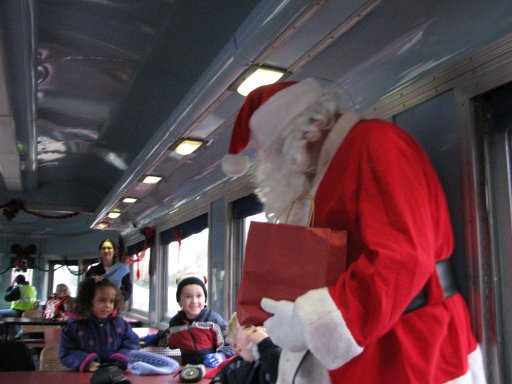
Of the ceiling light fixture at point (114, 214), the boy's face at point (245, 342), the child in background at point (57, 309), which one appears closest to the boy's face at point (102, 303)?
the boy's face at point (245, 342)

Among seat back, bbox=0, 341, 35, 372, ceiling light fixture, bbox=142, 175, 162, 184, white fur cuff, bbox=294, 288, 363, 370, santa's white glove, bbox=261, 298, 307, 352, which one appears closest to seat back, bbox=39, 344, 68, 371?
seat back, bbox=0, 341, 35, 372

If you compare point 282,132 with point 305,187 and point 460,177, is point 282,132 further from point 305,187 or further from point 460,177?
point 460,177

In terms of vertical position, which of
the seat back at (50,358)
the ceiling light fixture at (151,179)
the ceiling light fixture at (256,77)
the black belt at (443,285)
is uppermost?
the ceiling light fixture at (151,179)

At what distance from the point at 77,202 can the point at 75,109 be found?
4.27 metres

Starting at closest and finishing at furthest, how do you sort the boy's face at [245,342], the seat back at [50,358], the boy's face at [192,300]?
the boy's face at [245,342], the seat back at [50,358], the boy's face at [192,300]

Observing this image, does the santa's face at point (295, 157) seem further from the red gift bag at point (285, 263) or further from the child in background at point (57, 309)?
the child in background at point (57, 309)

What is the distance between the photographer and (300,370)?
129 centimetres

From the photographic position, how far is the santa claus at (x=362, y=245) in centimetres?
104

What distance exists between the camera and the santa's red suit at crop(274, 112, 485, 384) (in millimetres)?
1034

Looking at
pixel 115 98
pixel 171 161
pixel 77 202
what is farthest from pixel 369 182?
pixel 77 202

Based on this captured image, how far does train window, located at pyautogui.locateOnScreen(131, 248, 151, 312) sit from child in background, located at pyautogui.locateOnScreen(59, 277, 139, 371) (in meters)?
4.27

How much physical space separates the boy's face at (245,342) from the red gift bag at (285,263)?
30.3 inches

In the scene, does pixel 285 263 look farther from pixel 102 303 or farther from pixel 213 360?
pixel 102 303

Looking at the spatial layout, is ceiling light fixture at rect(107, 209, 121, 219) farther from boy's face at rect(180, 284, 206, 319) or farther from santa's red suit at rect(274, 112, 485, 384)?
santa's red suit at rect(274, 112, 485, 384)
